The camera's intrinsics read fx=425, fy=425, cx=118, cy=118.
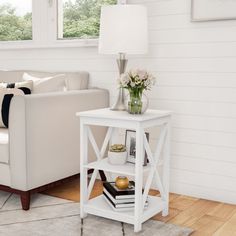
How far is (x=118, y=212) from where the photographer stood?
2332 millimetres

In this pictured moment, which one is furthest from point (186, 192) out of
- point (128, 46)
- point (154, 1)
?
point (154, 1)

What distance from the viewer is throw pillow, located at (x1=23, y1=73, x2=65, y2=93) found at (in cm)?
297

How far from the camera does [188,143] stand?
2857 millimetres

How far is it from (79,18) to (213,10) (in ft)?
3.83

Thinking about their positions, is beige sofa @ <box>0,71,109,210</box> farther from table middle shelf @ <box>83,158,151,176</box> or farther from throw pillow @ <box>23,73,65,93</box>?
table middle shelf @ <box>83,158,151,176</box>

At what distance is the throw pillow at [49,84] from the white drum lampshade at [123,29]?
661 mm

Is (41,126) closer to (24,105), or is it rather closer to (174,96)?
(24,105)

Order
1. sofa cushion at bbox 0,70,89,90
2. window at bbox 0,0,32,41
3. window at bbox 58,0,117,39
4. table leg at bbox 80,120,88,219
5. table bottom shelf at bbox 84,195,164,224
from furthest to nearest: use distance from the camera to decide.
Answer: window at bbox 0,0,32,41 → window at bbox 58,0,117,39 → sofa cushion at bbox 0,70,89,90 → table leg at bbox 80,120,88,219 → table bottom shelf at bbox 84,195,164,224

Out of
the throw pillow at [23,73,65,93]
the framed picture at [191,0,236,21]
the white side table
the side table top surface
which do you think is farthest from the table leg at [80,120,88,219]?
the framed picture at [191,0,236,21]

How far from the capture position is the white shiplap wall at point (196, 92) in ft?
8.79

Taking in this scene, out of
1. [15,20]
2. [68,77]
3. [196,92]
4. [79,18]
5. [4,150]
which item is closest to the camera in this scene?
[4,150]

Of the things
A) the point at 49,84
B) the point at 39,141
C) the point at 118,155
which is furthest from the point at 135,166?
the point at 49,84

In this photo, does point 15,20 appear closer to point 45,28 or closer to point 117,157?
point 45,28

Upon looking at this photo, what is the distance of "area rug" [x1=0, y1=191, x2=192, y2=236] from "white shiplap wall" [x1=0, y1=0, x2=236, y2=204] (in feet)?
1.91
